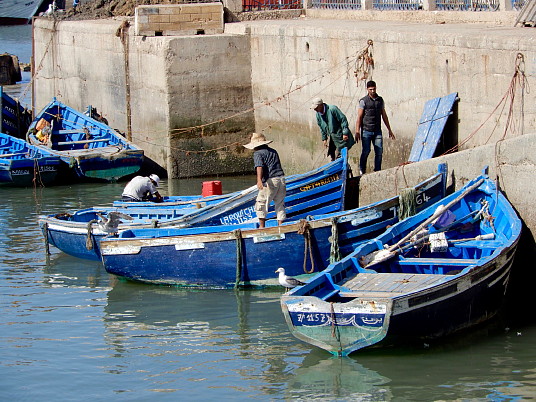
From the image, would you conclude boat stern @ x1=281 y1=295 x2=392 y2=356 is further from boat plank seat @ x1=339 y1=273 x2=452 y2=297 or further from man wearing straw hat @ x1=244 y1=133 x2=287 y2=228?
man wearing straw hat @ x1=244 y1=133 x2=287 y2=228

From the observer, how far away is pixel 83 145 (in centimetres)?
2219

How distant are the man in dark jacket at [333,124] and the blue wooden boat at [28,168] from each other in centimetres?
775

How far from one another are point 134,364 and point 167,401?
46.5 inches

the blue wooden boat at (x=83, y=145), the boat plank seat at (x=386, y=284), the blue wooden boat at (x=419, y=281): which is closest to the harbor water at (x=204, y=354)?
the blue wooden boat at (x=419, y=281)

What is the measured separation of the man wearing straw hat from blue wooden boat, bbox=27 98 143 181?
826 cm

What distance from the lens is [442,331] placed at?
9992 millimetres

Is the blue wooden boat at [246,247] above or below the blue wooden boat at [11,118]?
below

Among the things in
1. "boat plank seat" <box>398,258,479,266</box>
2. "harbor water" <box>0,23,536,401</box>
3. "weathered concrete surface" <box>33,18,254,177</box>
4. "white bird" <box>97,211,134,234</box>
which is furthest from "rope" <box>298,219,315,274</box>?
"weathered concrete surface" <box>33,18,254,177</box>

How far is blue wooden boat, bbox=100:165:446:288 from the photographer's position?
12.1 metres

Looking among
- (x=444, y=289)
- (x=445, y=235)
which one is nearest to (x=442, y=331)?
(x=444, y=289)

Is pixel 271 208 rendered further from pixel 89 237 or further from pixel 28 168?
pixel 28 168

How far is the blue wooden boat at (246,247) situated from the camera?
39.6 feet

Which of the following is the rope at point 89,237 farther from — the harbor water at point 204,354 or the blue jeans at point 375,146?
the blue jeans at point 375,146

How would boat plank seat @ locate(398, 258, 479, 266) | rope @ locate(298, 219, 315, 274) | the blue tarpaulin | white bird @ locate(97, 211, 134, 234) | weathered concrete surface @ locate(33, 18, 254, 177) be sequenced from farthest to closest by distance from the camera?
weathered concrete surface @ locate(33, 18, 254, 177), the blue tarpaulin, white bird @ locate(97, 211, 134, 234), rope @ locate(298, 219, 315, 274), boat plank seat @ locate(398, 258, 479, 266)
